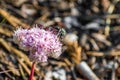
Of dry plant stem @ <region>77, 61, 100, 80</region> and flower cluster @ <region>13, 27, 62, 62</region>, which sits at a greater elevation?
dry plant stem @ <region>77, 61, 100, 80</region>

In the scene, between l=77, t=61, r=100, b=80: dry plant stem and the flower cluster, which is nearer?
the flower cluster

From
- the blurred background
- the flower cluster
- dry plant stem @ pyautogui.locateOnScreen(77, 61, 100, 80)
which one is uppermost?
the blurred background

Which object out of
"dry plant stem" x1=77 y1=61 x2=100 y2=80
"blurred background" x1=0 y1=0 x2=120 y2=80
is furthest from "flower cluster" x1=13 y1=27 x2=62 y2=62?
"dry plant stem" x1=77 y1=61 x2=100 y2=80

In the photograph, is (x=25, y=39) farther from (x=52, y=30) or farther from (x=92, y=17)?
(x=92, y=17)

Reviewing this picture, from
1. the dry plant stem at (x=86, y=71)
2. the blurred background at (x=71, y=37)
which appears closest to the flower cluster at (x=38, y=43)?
the blurred background at (x=71, y=37)

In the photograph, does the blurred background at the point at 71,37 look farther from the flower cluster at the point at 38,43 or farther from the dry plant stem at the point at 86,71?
the flower cluster at the point at 38,43

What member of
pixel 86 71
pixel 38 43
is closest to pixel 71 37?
pixel 86 71

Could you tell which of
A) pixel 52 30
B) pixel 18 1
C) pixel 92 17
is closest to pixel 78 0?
pixel 92 17

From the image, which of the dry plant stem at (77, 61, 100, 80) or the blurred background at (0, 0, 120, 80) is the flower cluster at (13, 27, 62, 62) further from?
the dry plant stem at (77, 61, 100, 80)
